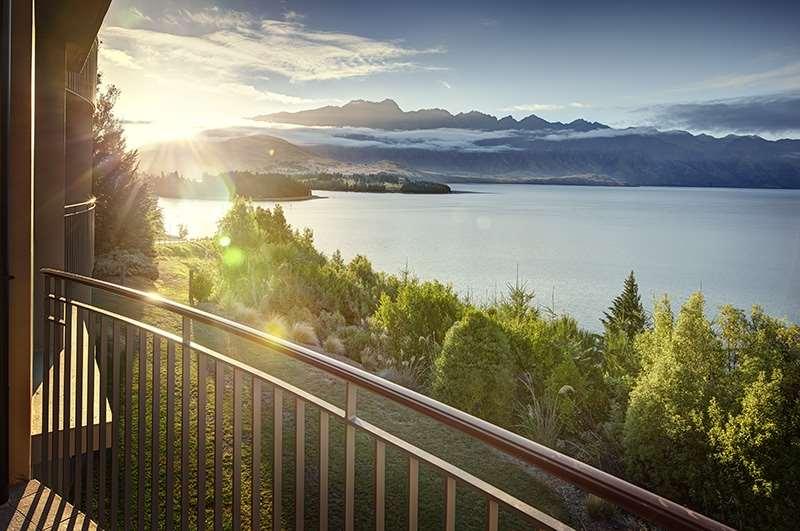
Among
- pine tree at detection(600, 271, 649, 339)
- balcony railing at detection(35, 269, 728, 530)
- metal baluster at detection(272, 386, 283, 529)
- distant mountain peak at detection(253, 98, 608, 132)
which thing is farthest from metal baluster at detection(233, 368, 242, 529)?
distant mountain peak at detection(253, 98, 608, 132)

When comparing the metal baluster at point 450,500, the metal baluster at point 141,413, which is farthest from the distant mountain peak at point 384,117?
the metal baluster at point 450,500

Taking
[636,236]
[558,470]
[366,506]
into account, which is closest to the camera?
[558,470]

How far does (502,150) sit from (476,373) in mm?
104493

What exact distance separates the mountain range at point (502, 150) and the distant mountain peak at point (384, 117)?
0.41 feet

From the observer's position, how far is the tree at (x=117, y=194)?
47.3 feet

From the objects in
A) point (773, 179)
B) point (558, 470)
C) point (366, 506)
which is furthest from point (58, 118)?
point (773, 179)

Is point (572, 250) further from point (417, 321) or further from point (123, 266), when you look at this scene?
point (417, 321)

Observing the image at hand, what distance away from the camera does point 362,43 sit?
113 ft

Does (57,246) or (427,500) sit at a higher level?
(57,246)

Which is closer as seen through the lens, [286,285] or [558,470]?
[558,470]

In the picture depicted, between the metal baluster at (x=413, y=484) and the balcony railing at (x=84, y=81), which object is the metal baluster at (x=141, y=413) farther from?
the balcony railing at (x=84, y=81)

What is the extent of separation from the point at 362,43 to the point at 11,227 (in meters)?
33.3

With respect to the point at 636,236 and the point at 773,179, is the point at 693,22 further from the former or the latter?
the point at 773,179

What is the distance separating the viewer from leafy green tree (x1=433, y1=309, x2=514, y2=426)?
717 cm
